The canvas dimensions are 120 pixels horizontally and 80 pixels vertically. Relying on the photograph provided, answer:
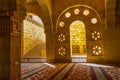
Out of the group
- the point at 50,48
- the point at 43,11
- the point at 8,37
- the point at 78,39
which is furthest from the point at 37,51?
the point at 8,37

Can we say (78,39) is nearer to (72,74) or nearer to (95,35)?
(95,35)

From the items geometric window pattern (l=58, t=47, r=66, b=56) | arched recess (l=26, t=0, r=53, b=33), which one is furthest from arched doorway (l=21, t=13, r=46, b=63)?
geometric window pattern (l=58, t=47, r=66, b=56)

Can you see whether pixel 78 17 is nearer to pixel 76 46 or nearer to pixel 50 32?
pixel 50 32

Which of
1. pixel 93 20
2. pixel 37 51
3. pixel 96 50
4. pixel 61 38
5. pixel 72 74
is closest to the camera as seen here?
pixel 72 74

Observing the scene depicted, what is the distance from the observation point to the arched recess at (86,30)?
31.1 feet

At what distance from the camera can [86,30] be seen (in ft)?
31.9

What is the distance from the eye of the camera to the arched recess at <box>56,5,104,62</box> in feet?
31.1

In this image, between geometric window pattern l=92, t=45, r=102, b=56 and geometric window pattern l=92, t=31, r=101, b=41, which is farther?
geometric window pattern l=92, t=31, r=101, b=41

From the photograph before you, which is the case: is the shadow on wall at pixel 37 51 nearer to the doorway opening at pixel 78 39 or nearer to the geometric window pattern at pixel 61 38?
the doorway opening at pixel 78 39

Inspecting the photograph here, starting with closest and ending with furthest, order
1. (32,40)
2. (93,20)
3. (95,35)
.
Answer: (95,35) → (93,20) → (32,40)

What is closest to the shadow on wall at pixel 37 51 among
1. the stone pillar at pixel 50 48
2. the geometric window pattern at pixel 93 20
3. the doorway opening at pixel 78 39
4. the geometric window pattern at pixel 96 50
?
the doorway opening at pixel 78 39

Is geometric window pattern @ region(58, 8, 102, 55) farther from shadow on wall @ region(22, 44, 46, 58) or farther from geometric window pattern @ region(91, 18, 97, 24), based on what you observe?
shadow on wall @ region(22, 44, 46, 58)

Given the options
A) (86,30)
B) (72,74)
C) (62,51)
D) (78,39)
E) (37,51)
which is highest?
(86,30)

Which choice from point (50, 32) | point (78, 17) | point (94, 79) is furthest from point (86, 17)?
point (94, 79)
